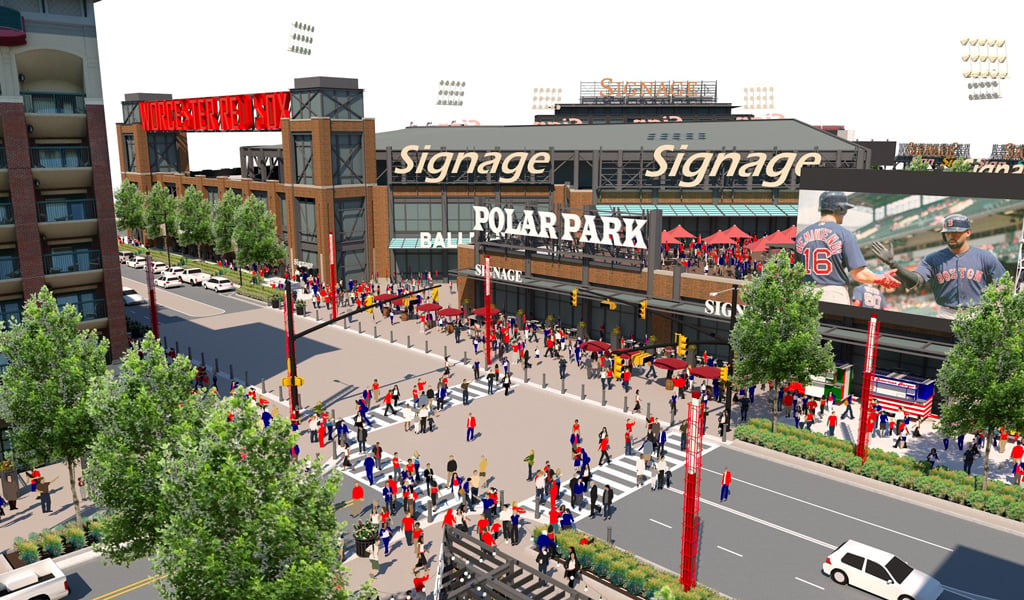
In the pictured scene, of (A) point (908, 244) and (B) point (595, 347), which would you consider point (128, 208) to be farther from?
(A) point (908, 244)

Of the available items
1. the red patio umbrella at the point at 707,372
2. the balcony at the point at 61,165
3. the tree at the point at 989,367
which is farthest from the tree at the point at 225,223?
the tree at the point at 989,367

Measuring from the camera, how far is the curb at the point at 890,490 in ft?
103

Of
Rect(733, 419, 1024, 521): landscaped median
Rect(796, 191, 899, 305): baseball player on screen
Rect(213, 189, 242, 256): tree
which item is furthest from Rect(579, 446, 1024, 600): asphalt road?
Rect(213, 189, 242, 256): tree

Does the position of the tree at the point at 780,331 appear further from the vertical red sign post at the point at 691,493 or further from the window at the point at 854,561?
the vertical red sign post at the point at 691,493

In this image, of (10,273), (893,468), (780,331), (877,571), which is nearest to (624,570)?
(877,571)

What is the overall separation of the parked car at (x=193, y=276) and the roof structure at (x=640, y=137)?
2478 cm

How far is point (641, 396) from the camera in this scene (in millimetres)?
46500

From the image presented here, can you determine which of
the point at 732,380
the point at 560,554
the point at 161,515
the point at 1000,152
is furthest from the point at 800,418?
the point at 1000,152

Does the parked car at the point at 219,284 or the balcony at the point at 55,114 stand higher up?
the balcony at the point at 55,114

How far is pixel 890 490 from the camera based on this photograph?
112 feet

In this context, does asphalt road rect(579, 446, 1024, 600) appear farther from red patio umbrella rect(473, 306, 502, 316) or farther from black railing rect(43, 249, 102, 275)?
black railing rect(43, 249, 102, 275)

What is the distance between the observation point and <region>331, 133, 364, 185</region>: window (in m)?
78.3

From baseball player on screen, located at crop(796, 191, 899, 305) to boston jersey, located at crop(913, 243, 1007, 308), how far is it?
2567 mm

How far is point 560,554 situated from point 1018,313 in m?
22.2
